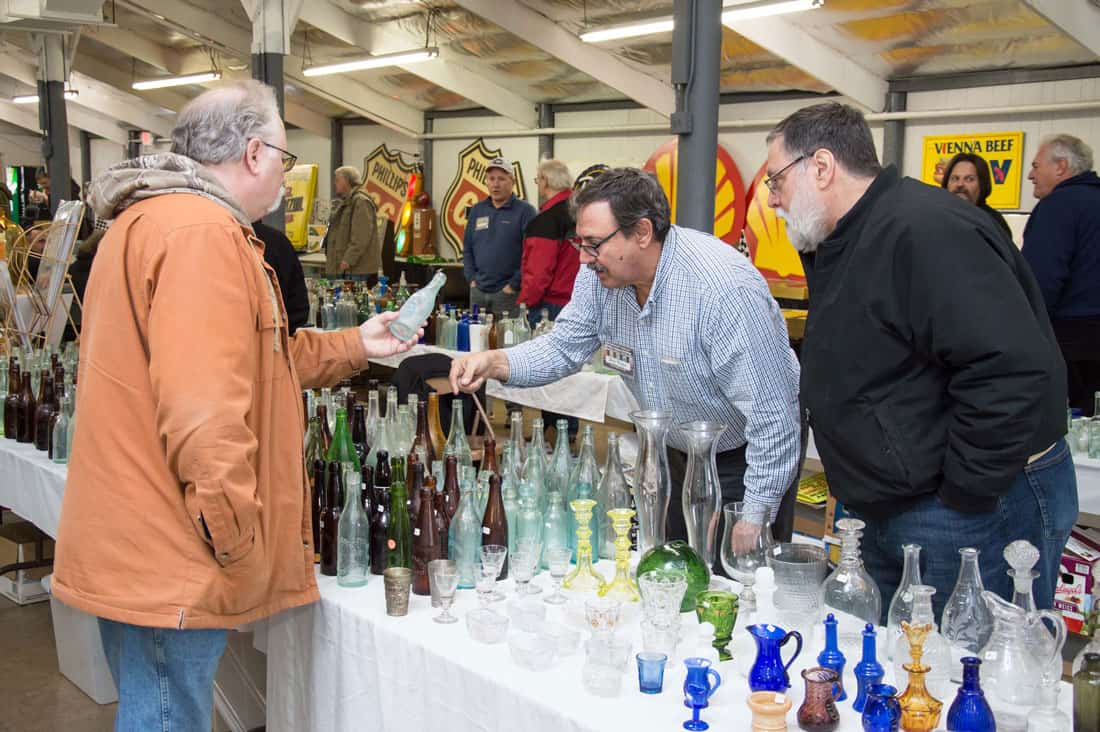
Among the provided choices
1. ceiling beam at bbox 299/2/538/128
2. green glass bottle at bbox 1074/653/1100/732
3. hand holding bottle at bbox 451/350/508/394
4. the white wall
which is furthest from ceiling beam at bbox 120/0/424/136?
green glass bottle at bbox 1074/653/1100/732

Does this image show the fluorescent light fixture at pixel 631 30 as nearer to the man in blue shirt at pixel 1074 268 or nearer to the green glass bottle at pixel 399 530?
the man in blue shirt at pixel 1074 268

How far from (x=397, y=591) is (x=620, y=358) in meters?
0.96

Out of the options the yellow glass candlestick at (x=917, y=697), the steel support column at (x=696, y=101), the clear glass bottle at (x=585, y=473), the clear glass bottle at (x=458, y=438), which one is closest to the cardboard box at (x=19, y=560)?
the clear glass bottle at (x=458, y=438)

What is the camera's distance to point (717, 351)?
2.51 metres

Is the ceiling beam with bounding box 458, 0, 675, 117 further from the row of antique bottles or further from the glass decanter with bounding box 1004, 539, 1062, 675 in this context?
the glass decanter with bounding box 1004, 539, 1062, 675

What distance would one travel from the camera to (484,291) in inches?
348

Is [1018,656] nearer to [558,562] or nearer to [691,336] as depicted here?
[558,562]

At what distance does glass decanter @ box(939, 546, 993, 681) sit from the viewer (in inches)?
71.9

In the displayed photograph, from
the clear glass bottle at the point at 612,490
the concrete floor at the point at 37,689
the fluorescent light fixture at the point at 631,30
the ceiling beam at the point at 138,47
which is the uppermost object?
the ceiling beam at the point at 138,47

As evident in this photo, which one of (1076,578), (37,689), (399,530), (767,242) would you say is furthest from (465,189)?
(399,530)

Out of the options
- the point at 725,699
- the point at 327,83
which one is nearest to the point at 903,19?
the point at 725,699

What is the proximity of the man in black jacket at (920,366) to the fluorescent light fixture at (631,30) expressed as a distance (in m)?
6.42

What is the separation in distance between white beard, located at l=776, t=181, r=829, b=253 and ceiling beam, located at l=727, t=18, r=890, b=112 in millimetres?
6558

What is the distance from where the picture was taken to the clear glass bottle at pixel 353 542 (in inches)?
91.1
